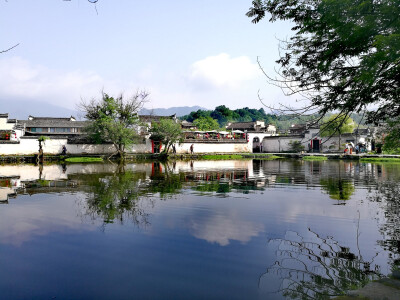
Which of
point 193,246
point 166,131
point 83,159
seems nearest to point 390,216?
point 193,246

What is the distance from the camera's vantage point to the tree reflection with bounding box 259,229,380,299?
4605 millimetres

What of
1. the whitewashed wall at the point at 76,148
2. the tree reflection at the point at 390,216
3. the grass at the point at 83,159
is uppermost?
the whitewashed wall at the point at 76,148

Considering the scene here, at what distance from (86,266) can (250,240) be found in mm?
3370

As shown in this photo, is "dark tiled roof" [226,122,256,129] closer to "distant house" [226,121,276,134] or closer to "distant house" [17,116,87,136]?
"distant house" [226,121,276,134]

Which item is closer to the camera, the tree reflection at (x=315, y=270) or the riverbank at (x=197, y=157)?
the tree reflection at (x=315, y=270)

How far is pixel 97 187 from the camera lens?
1444 centimetres

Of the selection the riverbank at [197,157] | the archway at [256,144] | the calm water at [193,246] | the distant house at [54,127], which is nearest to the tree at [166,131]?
the riverbank at [197,157]

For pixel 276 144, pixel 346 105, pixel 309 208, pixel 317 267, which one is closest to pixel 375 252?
pixel 317 267

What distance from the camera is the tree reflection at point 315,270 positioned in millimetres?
4605

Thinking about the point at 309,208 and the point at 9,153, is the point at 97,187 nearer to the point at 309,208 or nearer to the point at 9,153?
the point at 309,208

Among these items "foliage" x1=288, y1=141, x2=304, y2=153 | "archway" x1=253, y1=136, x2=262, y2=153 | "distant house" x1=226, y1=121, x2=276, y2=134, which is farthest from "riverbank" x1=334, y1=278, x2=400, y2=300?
"distant house" x1=226, y1=121, x2=276, y2=134

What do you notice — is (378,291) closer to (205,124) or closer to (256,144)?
(256,144)

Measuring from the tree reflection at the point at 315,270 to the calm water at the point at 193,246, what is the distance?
2 centimetres

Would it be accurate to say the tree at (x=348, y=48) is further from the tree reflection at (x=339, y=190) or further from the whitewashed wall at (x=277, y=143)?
the whitewashed wall at (x=277, y=143)
